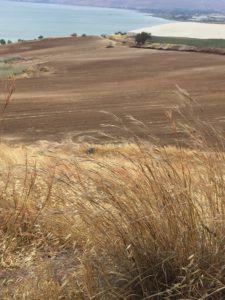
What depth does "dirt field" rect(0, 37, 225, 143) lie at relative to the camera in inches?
1019

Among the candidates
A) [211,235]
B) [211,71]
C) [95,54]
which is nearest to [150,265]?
[211,235]

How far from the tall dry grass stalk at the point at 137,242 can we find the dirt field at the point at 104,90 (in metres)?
6.17

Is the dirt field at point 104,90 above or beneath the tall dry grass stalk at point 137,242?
beneath

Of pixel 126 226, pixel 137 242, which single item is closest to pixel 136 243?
pixel 137 242

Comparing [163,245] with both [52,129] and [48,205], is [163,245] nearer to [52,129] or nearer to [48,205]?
[48,205]

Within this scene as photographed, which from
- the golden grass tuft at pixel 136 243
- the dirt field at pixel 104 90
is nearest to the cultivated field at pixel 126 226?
the golden grass tuft at pixel 136 243

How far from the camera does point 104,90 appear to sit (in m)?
39.0

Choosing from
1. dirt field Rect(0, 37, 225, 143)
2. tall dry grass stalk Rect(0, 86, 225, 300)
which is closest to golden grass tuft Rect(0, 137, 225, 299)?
tall dry grass stalk Rect(0, 86, 225, 300)

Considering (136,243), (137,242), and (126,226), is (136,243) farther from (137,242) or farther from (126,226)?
(126,226)

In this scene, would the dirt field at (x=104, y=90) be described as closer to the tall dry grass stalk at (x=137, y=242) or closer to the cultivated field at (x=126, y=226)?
Result: the cultivated field at (x=126, y=226)

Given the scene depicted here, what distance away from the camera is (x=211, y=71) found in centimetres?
4600

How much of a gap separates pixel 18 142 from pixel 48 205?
58.7 feet

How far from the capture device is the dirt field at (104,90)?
1019 inches

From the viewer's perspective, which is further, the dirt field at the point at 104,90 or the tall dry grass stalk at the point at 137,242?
the dirt field at the point at 104,90
